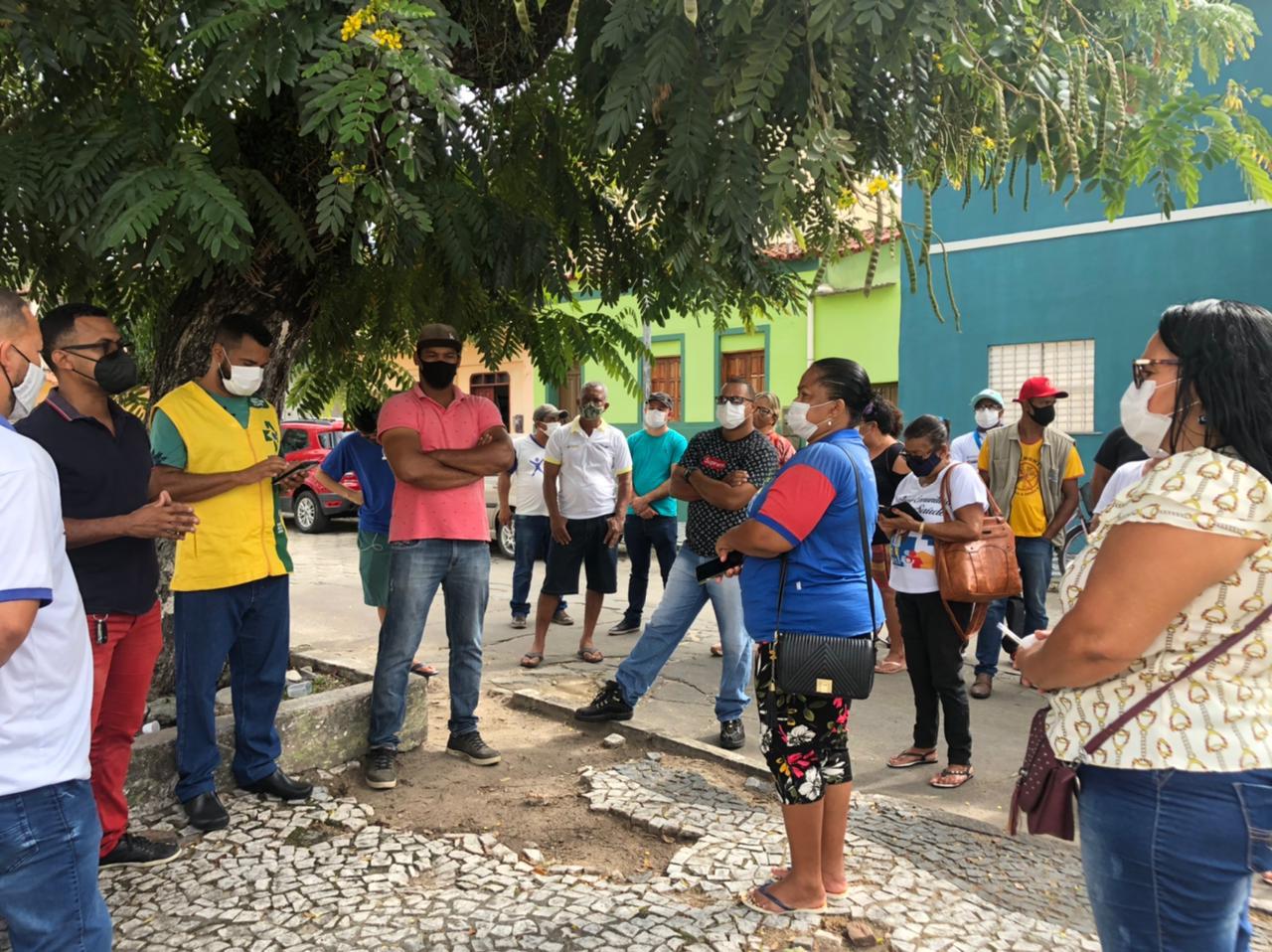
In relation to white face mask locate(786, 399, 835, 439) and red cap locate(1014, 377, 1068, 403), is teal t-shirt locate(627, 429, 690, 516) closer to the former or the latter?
red cap locate(1014, 377, 1068, 403)

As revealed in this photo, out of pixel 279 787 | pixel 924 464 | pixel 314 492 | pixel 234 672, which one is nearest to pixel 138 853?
pixel 279 787

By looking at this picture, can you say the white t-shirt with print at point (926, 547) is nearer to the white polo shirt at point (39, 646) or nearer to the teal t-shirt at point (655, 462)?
the teal t-shirt at point (655, 462)

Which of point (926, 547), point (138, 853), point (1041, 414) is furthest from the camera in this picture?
point (1041, 414)

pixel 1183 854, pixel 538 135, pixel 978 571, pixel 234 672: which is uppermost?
pixel 538 135

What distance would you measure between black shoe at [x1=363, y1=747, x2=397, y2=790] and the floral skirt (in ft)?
6.07

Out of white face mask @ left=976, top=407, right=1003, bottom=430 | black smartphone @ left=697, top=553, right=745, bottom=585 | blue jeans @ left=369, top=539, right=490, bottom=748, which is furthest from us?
white face mask @ left=976, top=407, right=1003, bottom=430

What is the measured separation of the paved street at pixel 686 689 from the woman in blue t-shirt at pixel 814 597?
4.54 feet

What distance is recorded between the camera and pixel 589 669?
6.75m

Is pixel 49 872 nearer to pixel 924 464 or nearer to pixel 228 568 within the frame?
pixel 228 568

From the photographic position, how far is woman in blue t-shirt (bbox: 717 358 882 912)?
10.5ft

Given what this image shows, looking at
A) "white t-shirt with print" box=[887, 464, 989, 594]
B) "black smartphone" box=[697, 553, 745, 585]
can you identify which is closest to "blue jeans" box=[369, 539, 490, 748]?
"black smartphone" box=[697, 553, 745, 585]

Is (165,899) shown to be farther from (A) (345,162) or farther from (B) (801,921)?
(A) (345,162)

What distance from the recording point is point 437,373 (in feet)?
14.8

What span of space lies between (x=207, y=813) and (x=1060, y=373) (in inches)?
498
